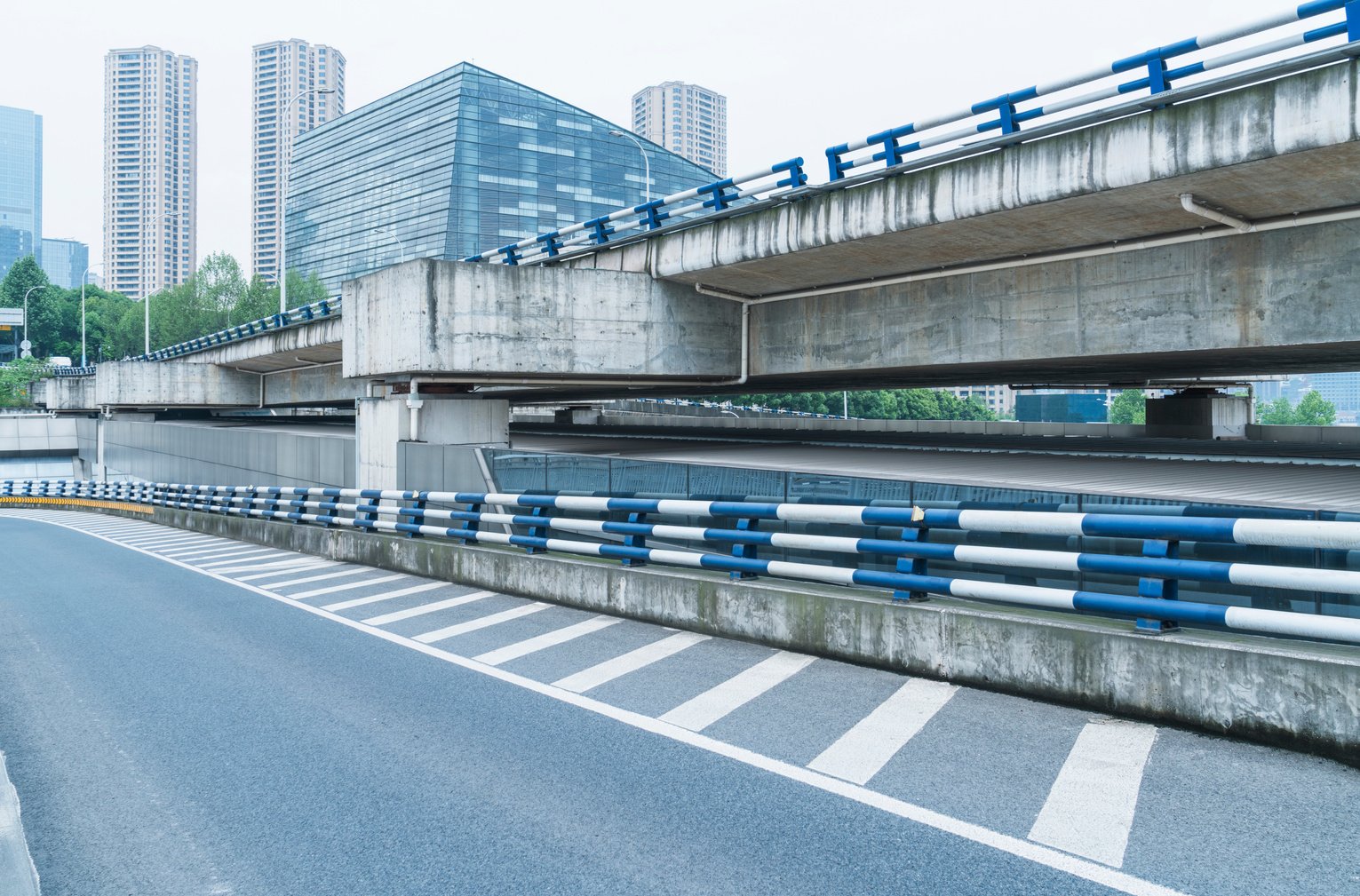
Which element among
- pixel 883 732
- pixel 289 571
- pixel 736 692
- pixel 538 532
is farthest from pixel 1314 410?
pixel 883 732

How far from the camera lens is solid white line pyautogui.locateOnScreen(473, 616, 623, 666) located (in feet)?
28.1

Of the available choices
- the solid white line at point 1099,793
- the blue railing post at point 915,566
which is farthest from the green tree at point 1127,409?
the solid white line at point 1099,793

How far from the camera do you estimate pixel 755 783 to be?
5305 mm

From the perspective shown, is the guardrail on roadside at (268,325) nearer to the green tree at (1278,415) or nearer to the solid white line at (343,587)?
the solid white line at (343,587)

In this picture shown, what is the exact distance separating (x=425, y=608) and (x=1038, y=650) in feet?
24.4

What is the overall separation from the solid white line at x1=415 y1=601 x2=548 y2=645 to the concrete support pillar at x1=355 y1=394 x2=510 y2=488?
1077cm

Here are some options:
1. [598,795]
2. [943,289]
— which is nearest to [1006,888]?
[598,795]

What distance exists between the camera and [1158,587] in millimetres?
6156

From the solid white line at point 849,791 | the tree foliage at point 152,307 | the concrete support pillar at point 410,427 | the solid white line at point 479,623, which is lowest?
the solid white line at point 479,623

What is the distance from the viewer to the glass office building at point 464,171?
122 metres

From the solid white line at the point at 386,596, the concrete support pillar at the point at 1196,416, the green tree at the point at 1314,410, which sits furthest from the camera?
the green tree at the point at 1314,410

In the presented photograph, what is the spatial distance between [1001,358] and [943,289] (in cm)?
176

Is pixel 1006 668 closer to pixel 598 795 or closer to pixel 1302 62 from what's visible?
pixel 598 795

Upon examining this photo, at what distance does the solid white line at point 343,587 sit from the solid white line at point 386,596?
85 centimetres
